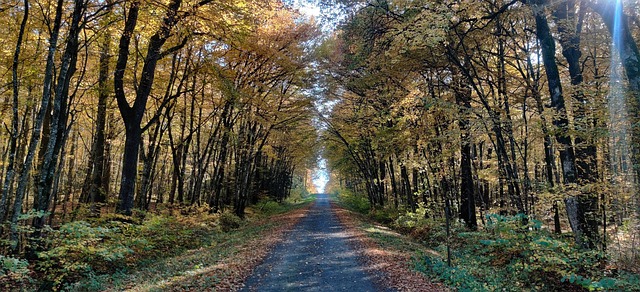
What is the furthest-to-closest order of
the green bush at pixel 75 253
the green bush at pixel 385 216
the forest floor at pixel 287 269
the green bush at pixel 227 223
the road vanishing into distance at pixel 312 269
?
A: 1. the green bush at pixel 385 216
2. the green bush at pixel 227 223
3. the road vanishing into distance at pixel 312 269
4. the forest floor at pixel 287 269
5. the green bush at pixel 75 253

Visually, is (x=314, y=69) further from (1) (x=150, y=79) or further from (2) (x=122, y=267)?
(2) (x=122, y=267)

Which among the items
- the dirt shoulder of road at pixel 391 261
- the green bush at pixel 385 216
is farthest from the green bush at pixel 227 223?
the green bush at pixel 385 216

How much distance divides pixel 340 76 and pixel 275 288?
532 inches

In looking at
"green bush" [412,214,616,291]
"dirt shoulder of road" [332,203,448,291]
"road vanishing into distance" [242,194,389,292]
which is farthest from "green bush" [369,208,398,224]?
"green bush" [412,214,616,291]

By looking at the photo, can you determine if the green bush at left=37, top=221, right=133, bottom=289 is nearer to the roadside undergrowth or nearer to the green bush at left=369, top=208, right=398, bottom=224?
the roadside undergrowth

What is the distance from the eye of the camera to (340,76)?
1861 cm

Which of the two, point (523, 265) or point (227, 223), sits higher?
point (523, 265)

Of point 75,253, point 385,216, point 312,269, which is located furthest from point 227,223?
point 312,269

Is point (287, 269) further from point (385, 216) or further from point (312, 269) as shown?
point (385, 216)

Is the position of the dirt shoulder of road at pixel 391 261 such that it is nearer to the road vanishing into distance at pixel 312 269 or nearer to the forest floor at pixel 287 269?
the forest floor at pixel 287 269

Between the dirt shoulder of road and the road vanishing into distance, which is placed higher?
the dirt shoulder of road

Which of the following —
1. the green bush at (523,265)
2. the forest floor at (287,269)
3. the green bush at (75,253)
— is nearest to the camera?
the green bush at (523,265)

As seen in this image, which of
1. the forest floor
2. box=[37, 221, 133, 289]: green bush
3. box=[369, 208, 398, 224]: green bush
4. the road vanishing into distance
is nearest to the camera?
box=[37, 221, 133, 289]: green bush

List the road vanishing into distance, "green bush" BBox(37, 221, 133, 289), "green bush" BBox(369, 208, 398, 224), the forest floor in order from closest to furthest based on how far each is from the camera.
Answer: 1. "green bush" BBox(37, 221, 133, 289)
2. the forest floor
3. the road vanishing into distance
4. "green bush" BBox(369, 208, 398, 224)
